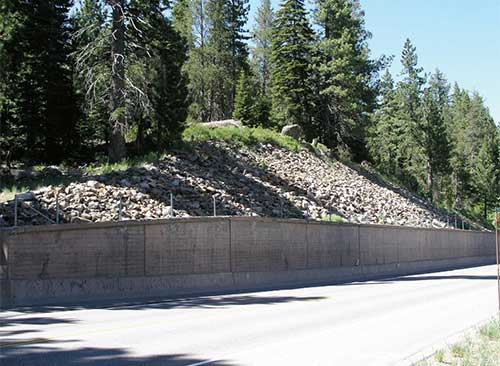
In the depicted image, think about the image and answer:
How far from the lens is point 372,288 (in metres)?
22.1

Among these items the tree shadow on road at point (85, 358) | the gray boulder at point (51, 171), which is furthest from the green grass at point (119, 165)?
the tree shadow on road at point (85, 358)

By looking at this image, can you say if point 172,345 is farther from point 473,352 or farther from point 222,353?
point 473,352

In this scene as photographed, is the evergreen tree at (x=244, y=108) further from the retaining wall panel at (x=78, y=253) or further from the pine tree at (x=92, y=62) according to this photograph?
the retaining wall panel at (x=78, y=253)

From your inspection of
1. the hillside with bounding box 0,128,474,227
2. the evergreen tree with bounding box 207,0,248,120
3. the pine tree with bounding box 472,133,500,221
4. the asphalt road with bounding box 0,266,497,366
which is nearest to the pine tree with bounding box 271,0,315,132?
the hillside with bounding box 0,128,474,227

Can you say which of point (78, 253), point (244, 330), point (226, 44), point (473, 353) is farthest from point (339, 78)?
point (473, 353)

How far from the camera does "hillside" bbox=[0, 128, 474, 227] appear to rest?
22.8 metres

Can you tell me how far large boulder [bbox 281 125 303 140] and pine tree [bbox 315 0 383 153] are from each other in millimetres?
4064

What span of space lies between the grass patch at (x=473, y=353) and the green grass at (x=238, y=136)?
26.4 m

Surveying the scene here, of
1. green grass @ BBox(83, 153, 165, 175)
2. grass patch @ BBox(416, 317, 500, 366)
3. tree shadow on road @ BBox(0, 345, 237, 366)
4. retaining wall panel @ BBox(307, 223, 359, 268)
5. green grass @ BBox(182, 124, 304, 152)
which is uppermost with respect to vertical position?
green grass @ BBox(182, 124, 304, 152)

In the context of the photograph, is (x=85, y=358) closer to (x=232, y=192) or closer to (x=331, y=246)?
(x=232, y=192)

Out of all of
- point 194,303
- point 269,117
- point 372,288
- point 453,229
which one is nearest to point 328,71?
point 269,117

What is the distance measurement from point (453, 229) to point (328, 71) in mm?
15219

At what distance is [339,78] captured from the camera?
45.8 metres

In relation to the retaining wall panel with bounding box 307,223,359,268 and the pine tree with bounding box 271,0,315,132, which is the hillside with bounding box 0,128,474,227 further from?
the pine tree with bounding box 271,0,315,132
